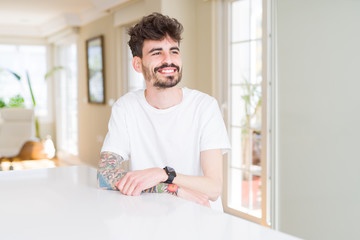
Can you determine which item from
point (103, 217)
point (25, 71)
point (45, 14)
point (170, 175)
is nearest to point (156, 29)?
point (170, 175)

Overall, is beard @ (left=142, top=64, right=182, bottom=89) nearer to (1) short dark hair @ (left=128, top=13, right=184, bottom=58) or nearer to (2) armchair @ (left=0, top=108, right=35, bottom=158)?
(1) short dark hair @ (left=128, top=13, right=184, bottom=58)

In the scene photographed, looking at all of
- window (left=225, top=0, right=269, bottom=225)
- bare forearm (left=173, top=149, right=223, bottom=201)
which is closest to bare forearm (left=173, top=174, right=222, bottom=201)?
bare forearm (left=173, top=149, right=223, bottom=201)

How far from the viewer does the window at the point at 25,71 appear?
7.85 m

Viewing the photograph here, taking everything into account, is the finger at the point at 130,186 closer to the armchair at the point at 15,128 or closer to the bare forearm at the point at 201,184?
the bare forearm at the point at 201,184

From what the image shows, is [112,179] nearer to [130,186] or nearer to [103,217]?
[130,186]

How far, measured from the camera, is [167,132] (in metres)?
1.69

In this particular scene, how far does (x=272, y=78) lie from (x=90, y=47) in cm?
396

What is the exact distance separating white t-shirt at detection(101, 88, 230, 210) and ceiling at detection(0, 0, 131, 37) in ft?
10.9

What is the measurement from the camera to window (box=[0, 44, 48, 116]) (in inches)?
309

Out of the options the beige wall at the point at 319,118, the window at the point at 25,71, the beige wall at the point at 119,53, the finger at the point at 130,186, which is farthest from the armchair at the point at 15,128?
the finger at the point at 130,186

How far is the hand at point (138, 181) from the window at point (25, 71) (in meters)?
7.12

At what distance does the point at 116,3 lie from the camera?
488 centimetres

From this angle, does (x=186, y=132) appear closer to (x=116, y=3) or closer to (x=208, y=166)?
(x=208, y=166)

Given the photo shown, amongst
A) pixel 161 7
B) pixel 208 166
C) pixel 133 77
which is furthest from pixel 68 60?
pixel 208 166
